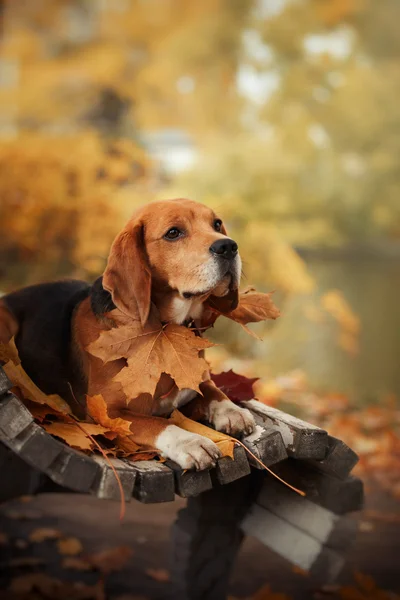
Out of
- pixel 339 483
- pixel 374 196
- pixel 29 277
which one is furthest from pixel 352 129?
pixel 339 483

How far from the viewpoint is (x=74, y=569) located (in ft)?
10.1

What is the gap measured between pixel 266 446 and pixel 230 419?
14cm

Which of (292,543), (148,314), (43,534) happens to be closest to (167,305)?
(148,314)

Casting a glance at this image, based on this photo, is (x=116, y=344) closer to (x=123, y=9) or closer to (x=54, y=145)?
(x=54, y=145)

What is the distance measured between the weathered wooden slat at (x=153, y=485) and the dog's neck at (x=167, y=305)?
1.62ft

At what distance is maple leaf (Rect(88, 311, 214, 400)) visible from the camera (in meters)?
1.80

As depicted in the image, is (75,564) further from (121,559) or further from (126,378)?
(126,378)

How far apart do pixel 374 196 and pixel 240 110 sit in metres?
1.37

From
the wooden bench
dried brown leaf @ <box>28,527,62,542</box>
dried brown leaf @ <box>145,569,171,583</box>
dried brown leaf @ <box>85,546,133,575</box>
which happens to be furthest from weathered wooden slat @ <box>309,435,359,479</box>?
dried brown leaf @ <box>28,527,62,542</box>

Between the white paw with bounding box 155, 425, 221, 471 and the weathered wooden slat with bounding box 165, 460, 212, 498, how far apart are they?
0.02m

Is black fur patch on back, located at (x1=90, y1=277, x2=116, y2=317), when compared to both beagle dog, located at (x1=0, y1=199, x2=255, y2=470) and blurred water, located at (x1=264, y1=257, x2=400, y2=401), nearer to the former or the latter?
beagle dog, located at (x1=0, y1=199, x2=255, y2=470)

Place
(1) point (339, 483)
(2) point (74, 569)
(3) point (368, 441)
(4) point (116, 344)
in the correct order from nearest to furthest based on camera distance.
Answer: (4) point (116, 344) → (1) point (339, 483) → (2) point (74, 569) → (3) point (368, 441)

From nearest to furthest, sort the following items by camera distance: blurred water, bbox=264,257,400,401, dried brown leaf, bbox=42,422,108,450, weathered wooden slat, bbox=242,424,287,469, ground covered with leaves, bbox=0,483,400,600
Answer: dried brown leaf, bbox=42,422,108,450
weathered wooden slat, bbox=242,424,287,469
ground covered with leaves, bbox=0,483,400,600
blurred water, bbox=264,257,400,401

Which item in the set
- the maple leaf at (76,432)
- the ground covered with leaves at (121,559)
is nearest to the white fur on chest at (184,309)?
the maple leaf at (76,432)
